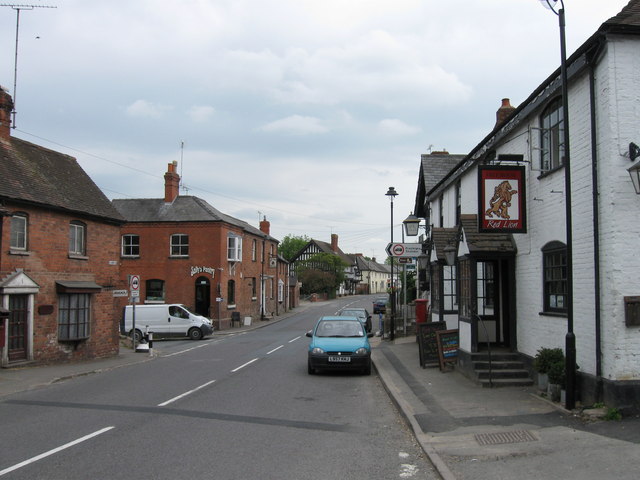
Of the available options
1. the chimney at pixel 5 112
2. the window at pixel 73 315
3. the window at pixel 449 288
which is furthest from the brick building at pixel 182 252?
the window at pixel 449 288

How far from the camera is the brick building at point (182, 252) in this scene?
3872 centimetres

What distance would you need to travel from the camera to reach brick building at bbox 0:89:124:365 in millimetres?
16781

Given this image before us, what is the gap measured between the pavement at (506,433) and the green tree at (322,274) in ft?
239

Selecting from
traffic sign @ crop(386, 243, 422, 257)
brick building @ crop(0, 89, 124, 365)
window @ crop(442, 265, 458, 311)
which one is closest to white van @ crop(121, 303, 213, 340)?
brick building @ crop(0, 89, 124, 365)

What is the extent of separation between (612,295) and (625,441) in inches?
90.7

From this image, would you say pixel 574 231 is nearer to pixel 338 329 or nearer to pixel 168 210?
pixel 338 329

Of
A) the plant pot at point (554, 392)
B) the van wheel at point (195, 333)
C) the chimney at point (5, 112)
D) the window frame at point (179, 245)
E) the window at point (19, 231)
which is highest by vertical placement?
the chimney at point (5, 112)

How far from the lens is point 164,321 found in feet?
100

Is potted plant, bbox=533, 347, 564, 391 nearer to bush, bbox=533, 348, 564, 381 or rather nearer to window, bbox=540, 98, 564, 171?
bush, bbox=533, 348, 564, 381

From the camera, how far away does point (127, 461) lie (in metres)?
6.64

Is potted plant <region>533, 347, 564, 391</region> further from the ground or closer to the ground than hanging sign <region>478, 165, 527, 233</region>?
closer to the ground

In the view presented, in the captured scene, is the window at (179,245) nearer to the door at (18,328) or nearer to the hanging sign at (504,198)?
the door at (18,328)

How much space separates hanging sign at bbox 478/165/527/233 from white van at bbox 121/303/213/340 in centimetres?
2265

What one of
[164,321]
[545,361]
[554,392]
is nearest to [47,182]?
[164,321]
